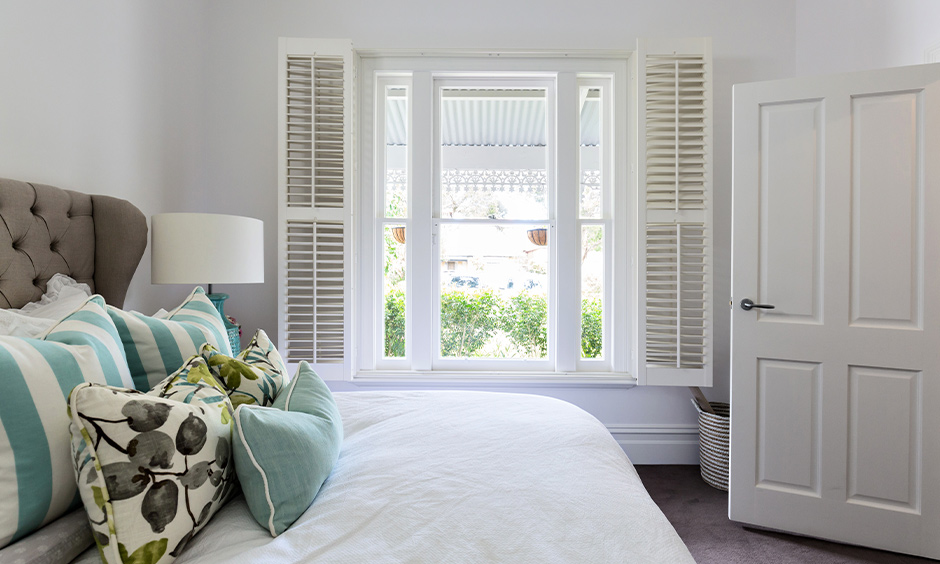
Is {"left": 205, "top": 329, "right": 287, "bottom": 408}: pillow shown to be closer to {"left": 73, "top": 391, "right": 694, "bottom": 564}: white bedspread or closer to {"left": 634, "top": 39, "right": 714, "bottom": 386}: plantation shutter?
{"left": 73, "top": 391, "right": 694, "bottom": 564}: white bedspread

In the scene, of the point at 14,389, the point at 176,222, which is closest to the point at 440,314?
the point at 176,222

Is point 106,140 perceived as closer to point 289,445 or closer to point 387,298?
point 387,298

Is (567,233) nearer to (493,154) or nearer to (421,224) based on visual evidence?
(493,154)

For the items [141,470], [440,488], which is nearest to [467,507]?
[440,488]

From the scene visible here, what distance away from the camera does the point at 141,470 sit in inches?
27.4

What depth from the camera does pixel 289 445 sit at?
Result: 856 millimetres

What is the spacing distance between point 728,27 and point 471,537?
3.09m

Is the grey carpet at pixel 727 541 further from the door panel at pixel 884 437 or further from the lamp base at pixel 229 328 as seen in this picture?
the lamp base at pixel 229 328

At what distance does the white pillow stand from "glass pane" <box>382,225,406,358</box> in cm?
150

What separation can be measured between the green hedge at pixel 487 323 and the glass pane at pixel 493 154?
52cm

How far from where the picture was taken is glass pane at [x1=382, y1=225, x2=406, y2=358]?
2.78 m

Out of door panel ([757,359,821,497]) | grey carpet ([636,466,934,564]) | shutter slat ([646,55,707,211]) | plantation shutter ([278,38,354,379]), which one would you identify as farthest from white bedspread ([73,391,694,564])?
shutter slat ([646,55,707,211])

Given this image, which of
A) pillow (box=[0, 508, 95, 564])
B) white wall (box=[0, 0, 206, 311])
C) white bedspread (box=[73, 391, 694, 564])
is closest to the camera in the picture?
pillow (box=[0, 508, 95, 564])

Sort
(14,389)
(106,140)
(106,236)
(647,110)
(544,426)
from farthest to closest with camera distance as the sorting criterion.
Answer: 1. (647,110)
2. (106,140)
3. (106,236)
4. (544,426)
5. (14,389)
